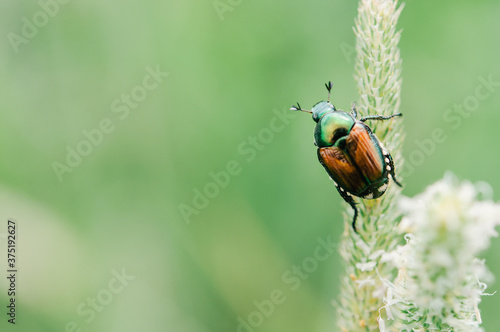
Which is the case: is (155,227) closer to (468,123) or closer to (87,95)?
(87,95)

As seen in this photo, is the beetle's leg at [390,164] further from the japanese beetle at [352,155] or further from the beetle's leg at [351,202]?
the beetle's leg at [351,202]

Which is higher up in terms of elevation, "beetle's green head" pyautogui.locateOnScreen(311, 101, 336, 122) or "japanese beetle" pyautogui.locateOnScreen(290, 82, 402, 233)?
A: "beetle's green head" pyautogui.locateOnScreen(311, 101, 336, 122)

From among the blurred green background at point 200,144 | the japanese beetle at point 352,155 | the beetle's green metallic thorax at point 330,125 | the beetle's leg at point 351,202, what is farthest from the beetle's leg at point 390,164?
the blurred green background at point 200,144

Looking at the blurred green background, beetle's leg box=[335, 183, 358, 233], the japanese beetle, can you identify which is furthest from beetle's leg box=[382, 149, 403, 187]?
the blurred green background

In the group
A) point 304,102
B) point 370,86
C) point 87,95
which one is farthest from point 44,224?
point 370,86

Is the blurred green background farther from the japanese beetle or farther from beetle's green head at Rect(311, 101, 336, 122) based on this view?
the japanese beetle
